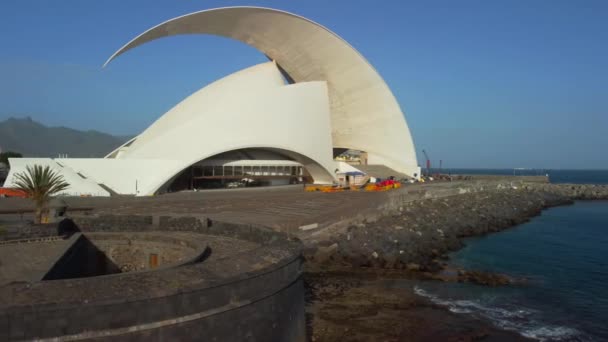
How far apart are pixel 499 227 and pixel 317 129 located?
13.4 meters

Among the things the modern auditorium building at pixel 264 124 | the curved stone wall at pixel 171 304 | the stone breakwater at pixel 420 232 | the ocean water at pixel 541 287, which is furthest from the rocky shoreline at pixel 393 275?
the modern auditorium building at pixel 264 124

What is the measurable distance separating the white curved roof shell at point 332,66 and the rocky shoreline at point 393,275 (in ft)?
44.5

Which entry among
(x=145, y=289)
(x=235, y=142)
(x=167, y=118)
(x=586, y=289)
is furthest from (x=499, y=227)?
(x=145, y=289)

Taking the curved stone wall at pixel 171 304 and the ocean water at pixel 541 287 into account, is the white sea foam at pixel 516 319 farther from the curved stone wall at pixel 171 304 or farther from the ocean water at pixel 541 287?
the curved stone wall at pixel 171 304

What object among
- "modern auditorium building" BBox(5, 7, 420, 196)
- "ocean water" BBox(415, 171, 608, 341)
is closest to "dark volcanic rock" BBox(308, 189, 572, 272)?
"ocean water" BBox(415, 171, 608, 341)

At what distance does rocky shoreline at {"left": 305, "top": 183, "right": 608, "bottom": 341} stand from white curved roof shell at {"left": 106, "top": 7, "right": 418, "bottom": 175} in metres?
13.6

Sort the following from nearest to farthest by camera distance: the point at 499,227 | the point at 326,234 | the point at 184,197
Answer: the point at 326,234 → the point at 184,197 → the point at 499,227

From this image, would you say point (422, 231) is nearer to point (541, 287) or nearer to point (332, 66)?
point (541, 287)

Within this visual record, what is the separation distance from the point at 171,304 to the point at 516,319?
861cm

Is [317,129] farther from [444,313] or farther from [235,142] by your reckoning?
[444,313]

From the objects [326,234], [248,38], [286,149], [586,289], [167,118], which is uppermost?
[248,38]

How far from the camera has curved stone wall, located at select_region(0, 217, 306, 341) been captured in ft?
13.2

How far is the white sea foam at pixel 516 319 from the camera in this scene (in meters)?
9.51

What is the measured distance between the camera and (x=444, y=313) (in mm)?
10477
